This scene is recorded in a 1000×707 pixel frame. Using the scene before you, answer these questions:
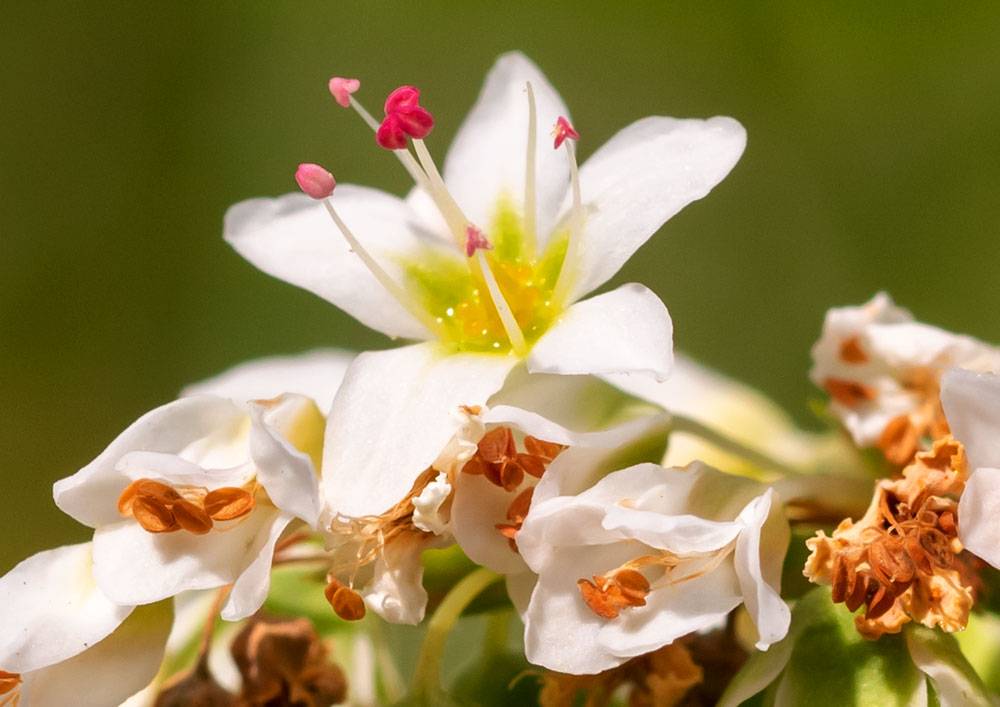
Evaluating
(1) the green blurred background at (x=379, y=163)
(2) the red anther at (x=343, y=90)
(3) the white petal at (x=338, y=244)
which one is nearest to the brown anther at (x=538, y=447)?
(3) the white petal at (x=338, y=244)

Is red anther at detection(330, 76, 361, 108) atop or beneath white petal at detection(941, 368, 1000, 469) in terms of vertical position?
atop

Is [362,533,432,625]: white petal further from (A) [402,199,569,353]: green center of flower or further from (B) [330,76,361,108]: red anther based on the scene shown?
(B) [330,76,361,108]: red anther

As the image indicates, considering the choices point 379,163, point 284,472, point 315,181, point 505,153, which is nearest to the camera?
point 284,472

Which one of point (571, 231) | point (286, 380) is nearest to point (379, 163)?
point (286, 380)

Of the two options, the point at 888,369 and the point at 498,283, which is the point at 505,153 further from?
the point at 888,369

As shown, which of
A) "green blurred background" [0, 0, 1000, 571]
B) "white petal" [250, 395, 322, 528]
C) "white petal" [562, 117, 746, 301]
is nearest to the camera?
"white petal" [250, 395, 322, 528]

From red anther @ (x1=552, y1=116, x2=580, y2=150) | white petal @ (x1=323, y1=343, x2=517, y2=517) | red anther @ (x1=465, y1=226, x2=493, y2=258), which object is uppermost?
red anther @ (x1=552, y1=116, x2=580, y2=150)

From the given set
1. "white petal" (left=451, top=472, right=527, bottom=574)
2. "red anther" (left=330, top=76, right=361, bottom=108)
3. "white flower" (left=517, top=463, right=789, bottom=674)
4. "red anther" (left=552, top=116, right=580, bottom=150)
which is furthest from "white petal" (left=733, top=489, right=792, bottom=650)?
"red anther" (left=330, top=76, right=361, bottom=108)

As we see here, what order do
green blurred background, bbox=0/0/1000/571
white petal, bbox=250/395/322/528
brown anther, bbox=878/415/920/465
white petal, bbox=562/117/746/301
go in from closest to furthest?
white petal, bbox=250/395/322/528 < white petal, bbox=562/117/746/301 < brown anther, bbox=878/415/920/465 < green blurred background, bbox=0/0/1000/571
